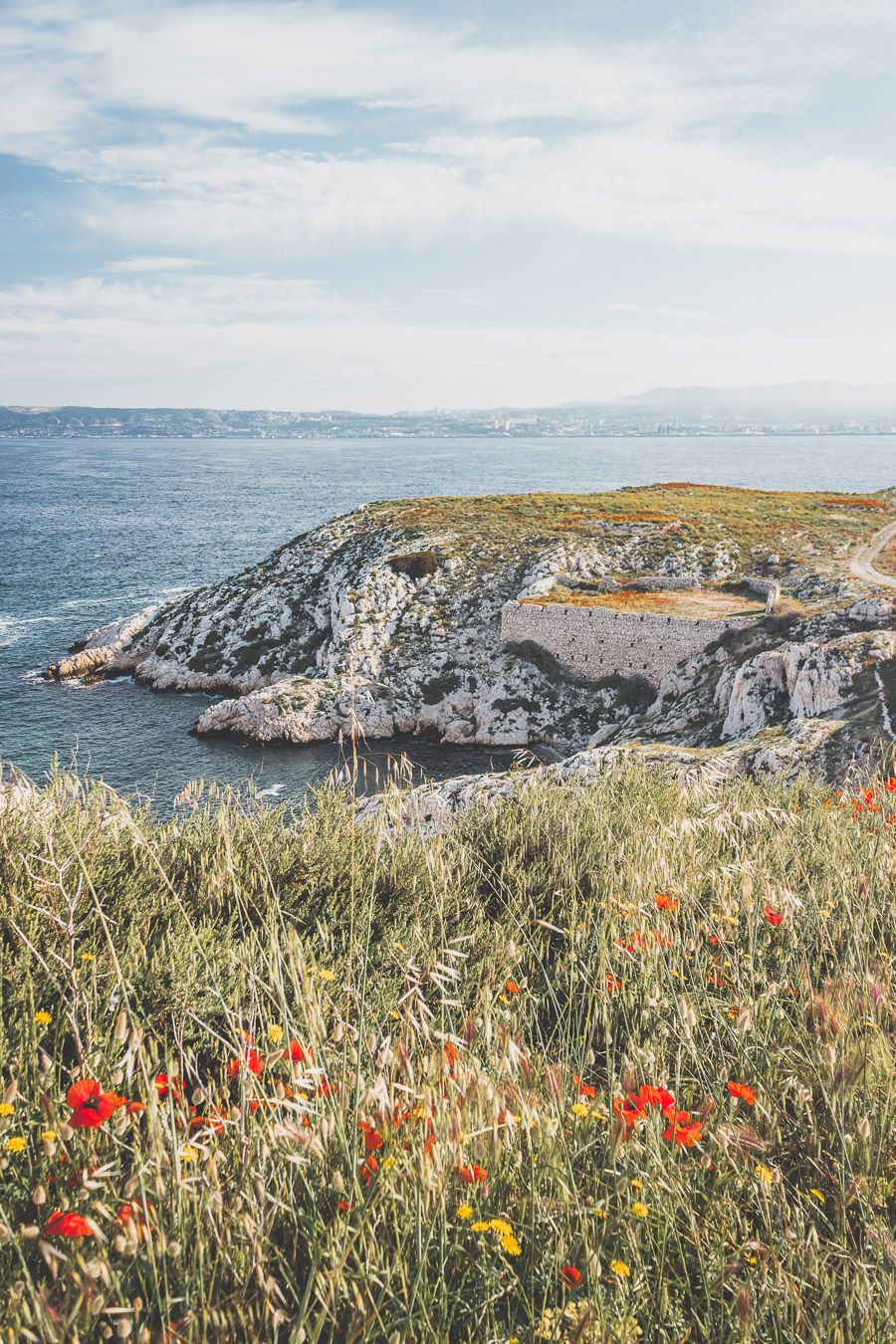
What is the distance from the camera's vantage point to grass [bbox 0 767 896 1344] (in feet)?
7.23

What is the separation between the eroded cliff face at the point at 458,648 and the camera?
88.4 ft

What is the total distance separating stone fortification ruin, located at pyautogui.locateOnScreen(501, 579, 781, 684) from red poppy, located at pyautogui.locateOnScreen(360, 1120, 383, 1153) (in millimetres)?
32556

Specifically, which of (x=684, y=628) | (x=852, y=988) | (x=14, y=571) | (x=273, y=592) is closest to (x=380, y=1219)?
(x=852, y=988)

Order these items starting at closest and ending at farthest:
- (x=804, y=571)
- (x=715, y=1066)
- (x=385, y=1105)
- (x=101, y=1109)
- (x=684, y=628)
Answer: (x=101, y=1109)
(x=385, y=1105)
(x=715, y=1066)
(x=684, y=628)
(x=804, y=571)

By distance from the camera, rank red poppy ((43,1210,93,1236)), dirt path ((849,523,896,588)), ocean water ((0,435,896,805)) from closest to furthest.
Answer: red poppy ((43,1210,93,1236)), ocean water ((0,435,896,805)), dirt path ((849,523,896,588))

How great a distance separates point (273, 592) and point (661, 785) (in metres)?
40.7

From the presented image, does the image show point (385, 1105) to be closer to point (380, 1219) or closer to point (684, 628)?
point (380, 1219)

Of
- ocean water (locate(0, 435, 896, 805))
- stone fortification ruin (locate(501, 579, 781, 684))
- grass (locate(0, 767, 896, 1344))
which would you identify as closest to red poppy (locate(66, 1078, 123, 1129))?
grass (locate(0, 767, 896, 1344))

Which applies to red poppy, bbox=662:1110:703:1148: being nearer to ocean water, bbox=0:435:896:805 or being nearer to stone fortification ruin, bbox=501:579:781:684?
ocean water, bbox=0:435:896:805

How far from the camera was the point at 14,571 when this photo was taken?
211ft

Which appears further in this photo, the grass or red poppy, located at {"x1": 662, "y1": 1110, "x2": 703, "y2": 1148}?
red poppy, located at {"x1": 662, "y1": 1110, "x2": 703, "y2": 1148}

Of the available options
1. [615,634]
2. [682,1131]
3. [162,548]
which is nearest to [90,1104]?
[682,1131]

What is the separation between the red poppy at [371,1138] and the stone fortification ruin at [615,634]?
32556 mm

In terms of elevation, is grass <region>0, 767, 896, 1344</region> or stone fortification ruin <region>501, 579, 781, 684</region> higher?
grass <region>0, 767, 896, 1344</region>
